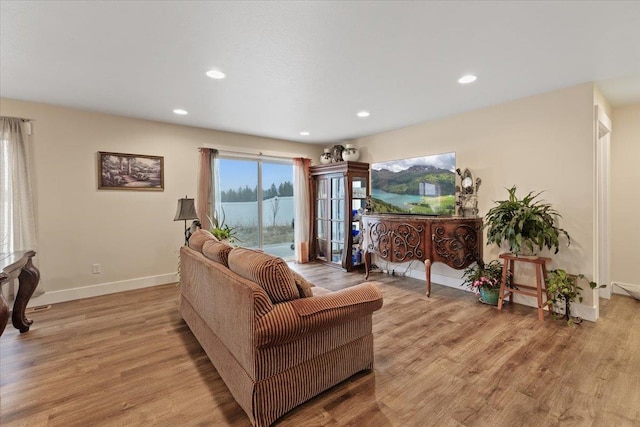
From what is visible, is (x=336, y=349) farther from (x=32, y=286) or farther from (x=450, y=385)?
(x=32, y=286)

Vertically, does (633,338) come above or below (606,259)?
below

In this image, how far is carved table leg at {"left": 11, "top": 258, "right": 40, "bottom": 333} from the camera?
2.65 m

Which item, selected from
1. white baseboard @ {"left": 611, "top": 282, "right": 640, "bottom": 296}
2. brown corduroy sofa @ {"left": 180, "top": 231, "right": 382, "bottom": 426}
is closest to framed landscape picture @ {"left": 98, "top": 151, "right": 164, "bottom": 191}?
brown corduroy sofa @ {"left": 180, "top": 231, "right": 382, "bottom": 426}

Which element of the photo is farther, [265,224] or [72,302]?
[265,224]

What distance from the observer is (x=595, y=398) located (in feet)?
5.67

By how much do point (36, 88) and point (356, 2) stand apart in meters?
3.33

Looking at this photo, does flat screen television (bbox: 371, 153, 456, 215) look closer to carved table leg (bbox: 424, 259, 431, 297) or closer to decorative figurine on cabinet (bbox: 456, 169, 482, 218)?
decorative figurine on cabinet (bbox: 456, 169, 482, 218)

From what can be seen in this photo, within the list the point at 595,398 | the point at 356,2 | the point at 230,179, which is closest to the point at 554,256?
the point at 595,398

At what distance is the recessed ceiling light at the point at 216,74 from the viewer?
2504 millimetres

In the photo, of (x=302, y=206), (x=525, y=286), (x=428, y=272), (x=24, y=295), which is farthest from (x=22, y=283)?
(x=525, y=286)

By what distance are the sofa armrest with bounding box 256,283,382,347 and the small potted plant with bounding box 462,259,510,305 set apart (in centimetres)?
204

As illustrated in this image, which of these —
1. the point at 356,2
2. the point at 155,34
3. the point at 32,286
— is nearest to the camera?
the point at 356,2

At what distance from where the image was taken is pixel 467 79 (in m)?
2.71

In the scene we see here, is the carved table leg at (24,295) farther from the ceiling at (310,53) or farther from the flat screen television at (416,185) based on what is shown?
the flat screen television at (416,185)
